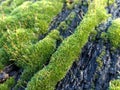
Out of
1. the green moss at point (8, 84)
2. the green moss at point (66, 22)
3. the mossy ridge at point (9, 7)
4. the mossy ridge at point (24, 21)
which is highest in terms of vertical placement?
the mossy ridge at point (9, 7)

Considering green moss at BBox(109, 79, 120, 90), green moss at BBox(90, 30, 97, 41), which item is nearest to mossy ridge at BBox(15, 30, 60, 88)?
green moss at BBox(90, 30, 97, 41)

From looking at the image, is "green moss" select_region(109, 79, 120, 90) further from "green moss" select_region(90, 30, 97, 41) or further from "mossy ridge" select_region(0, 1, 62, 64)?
"mossy ridge" select_region(0, 1, 62, 64)

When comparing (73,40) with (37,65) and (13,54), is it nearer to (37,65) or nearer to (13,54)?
(37,65)

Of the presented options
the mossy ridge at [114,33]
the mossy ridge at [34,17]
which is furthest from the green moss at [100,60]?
the mossy ridge at [34,17]

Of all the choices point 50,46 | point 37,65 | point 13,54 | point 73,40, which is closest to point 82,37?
point 73,40

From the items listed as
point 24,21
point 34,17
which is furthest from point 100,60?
point 24,21

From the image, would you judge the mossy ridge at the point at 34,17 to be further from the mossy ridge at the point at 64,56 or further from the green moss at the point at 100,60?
the green moss at the point at 100,60
